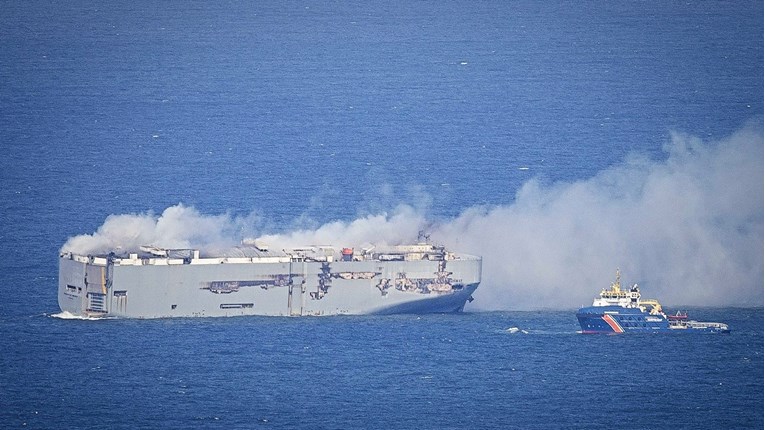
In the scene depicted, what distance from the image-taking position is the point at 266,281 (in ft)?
205

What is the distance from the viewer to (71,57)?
110938 millimetres

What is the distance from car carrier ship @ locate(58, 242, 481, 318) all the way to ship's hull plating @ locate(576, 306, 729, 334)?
4018mm

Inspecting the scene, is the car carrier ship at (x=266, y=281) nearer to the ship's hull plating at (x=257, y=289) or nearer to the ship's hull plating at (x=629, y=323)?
the ship's hull plating at (x=257, y=289)

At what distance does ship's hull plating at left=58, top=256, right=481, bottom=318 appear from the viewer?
202ft

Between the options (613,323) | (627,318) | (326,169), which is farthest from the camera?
(326,169)

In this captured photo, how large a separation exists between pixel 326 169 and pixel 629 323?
91.2 feet

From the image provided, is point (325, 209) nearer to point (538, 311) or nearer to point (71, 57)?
point (538, 311)

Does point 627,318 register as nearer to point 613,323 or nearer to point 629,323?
point 629,323

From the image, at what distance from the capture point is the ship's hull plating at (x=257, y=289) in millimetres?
61500

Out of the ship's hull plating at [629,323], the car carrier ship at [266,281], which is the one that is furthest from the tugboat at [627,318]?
the car carrier ship at [266,281]

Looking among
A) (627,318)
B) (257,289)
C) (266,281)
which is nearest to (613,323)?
(627,318)

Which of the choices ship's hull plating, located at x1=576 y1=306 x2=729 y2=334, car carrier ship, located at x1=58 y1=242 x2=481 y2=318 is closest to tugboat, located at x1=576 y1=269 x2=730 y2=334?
ship's hull plating, located at x1=576 y1=306 x2=729 y2=334

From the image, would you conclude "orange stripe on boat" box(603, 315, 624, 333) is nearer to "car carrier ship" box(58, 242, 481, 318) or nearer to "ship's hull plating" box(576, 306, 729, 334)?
"ship's hull plating" box(576, 306, 729, 334)

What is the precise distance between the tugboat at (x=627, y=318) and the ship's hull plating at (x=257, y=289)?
405 centimetres
